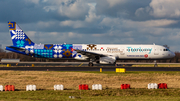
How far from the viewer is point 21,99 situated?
17328 mm

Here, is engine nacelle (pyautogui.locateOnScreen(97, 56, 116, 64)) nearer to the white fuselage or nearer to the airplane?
the airplane

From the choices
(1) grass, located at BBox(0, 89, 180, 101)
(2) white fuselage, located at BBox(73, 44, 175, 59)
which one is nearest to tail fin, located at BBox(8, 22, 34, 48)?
(2) white fuselage, located at BBox(73, 44, 175, 59)

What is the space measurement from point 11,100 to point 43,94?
3.57 m

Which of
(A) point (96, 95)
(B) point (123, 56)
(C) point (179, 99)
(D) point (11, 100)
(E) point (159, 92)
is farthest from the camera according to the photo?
(B) point (123, 56)

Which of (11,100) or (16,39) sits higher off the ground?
(16,39)

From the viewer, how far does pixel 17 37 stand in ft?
195

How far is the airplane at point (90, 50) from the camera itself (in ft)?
183

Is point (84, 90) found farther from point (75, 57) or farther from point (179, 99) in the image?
point (75, 57)

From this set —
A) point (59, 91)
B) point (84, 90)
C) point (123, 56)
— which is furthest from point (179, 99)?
point (123, 56)

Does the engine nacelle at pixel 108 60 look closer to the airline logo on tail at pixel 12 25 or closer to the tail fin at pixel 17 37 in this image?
the tail fin at pixel 17 37

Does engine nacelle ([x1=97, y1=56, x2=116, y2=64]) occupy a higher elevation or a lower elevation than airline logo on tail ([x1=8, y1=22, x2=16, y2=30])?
lower

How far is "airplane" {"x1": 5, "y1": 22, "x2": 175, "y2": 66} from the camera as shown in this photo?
55.9 m

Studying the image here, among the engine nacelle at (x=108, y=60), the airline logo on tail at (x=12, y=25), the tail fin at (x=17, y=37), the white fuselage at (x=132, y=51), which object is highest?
the airline logo on tail at (x=12, y=25)

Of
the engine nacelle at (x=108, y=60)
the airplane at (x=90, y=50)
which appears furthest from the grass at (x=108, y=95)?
the airplane at (x=90, y=50)
